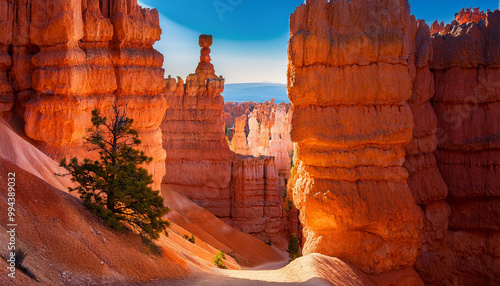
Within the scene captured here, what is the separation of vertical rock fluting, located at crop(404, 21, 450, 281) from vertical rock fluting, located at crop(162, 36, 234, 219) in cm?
1481

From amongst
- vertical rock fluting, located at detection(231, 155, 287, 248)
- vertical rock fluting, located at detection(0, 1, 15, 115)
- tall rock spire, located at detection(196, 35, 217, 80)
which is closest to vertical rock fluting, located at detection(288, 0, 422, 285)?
vertical rock fluting, located at detection(0, 1, 15, 115)

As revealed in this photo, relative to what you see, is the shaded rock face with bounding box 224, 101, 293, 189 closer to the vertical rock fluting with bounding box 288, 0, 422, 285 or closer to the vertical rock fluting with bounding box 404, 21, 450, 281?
the vertical rock fluting with bounding box 404, 21, 450, 281

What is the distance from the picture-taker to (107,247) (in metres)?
8.80

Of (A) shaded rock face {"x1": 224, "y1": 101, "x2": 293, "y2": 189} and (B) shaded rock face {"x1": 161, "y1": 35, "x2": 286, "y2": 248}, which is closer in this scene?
(B) shaded rock face {"x1": 161, "y1": 35, "x2": 286, "y2": 248}

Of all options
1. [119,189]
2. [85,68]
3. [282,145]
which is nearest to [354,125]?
[119,189]

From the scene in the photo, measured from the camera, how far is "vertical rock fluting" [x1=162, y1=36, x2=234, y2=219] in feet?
88.6

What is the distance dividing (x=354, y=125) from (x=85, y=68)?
27.0ft

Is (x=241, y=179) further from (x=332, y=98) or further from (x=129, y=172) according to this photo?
(x=129, y=172)

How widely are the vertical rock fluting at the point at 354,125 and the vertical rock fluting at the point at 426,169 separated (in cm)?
158

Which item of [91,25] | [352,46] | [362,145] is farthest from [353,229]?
[91,25]

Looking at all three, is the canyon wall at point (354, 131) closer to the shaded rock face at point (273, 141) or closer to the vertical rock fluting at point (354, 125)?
the vertical rock fluting at point (354, 125)

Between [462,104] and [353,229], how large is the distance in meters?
5.61

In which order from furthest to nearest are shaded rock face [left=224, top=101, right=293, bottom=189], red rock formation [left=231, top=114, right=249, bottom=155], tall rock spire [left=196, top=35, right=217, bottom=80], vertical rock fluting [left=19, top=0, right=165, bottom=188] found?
red rock formation [left=231, top=114, right=249, bottom=155] < shaded rock face [left=224, top=101, right=293, bottom=189] < tall rock spire [left=196, top=35, right=217, bottom=80] < vertical rock fluting [left=19, top=0, right=165, bottom=188]

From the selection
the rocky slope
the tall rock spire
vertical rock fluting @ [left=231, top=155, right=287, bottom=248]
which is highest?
the tall rock spire
